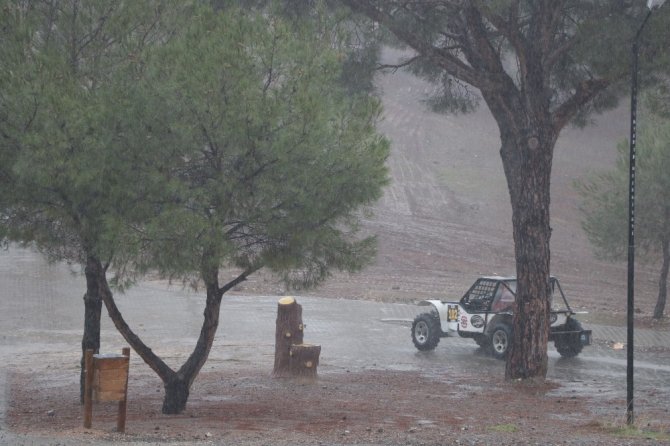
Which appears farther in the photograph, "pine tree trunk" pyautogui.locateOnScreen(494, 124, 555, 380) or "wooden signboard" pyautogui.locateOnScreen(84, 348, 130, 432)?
"pine tree trunk" pyautogui.locateOnScreen(494, 124, 555, 380)

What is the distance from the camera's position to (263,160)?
36.0 feet

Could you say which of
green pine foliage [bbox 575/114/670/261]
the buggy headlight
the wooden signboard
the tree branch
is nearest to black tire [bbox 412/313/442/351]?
the buggy headlight

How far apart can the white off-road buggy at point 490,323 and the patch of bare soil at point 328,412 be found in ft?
4.63

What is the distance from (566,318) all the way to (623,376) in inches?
79.8

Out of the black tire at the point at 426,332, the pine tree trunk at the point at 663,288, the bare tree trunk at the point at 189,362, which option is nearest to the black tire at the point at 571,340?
the black tire at the point at 426,332

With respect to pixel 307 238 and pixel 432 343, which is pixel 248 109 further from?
pixel 432 343

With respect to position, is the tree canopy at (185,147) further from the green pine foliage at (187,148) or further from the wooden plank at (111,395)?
the wooden plank at (111,395)

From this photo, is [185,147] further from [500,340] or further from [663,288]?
[663,288]

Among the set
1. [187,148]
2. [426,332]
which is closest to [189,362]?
[187,148]

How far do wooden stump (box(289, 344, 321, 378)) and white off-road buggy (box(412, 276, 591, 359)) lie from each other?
14.5ft

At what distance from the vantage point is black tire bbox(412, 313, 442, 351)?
779 inches

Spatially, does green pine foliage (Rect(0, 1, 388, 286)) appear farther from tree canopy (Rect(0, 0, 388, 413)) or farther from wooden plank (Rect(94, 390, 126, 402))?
wooden plank (Rect(94, 390, 126, 402))

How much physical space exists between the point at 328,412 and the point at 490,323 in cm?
697

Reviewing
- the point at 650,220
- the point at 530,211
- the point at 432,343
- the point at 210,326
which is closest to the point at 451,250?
the point at 650,220
